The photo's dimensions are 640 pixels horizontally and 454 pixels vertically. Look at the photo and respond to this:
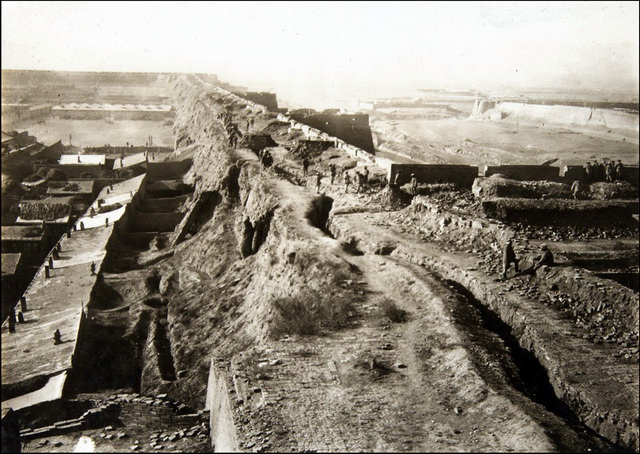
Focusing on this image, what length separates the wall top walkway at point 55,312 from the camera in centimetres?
1363

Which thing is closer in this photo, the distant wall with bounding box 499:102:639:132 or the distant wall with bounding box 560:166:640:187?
the distant wall with bounding box 560:166:640:187

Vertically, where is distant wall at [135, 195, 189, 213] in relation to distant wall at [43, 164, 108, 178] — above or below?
below

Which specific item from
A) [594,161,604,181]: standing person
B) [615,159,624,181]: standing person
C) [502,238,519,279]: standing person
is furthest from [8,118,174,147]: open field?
[502,238,519,279]: standing person

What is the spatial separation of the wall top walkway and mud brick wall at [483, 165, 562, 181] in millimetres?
14181

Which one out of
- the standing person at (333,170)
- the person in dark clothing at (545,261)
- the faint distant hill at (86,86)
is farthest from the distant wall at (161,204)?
the faint distant hill at (86,86)

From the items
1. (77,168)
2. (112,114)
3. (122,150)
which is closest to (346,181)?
(77,168)

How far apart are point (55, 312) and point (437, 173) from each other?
1238 centimetres

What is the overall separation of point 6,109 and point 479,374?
190 feet

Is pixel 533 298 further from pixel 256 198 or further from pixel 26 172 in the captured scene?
pixel 26 172

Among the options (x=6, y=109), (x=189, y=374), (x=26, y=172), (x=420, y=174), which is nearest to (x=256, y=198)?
(x=420, y=174)

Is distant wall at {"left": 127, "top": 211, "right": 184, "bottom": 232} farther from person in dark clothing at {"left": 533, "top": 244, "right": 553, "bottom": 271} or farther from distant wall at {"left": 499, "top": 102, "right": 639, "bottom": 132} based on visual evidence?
distant wall at {"left": 499, "top": 102, "right": 639, "bottom": 132}

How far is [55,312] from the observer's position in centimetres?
1667

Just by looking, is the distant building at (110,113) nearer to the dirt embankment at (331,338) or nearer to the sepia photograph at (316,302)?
the sepia photograph at (316,302)

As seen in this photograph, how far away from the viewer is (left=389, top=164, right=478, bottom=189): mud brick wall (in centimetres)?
1845
